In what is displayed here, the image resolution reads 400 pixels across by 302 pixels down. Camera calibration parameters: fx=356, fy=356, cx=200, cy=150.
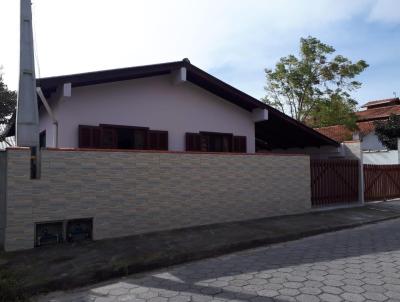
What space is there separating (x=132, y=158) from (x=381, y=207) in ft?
31.8

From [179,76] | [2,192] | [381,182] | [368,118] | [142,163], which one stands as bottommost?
[381,182]

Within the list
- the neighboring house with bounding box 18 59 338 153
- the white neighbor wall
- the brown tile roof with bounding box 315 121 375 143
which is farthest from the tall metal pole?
the brown tile roof with bounding box 315 121 375 143

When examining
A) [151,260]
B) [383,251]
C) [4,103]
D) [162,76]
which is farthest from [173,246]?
[4,103]

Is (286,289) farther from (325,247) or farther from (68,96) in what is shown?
(68,96)

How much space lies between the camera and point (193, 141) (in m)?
11.5

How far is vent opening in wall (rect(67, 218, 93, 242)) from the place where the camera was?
287 inches

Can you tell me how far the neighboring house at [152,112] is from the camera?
9375 mm

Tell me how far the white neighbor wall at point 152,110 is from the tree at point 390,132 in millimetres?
15208

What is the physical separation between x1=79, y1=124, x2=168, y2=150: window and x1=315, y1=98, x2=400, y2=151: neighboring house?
13.6 metres

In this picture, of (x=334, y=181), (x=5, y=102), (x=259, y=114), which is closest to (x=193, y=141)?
(x=259, y=114)

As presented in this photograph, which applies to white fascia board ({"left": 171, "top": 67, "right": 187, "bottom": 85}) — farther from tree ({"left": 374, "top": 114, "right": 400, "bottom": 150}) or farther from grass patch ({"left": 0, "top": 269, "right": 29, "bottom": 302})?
tree ({"left": 374, "top": 114, "right": 400, "bottom": 150})

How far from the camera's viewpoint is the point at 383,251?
665cm

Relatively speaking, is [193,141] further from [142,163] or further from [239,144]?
[142,163]

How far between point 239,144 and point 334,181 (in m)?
3.75
